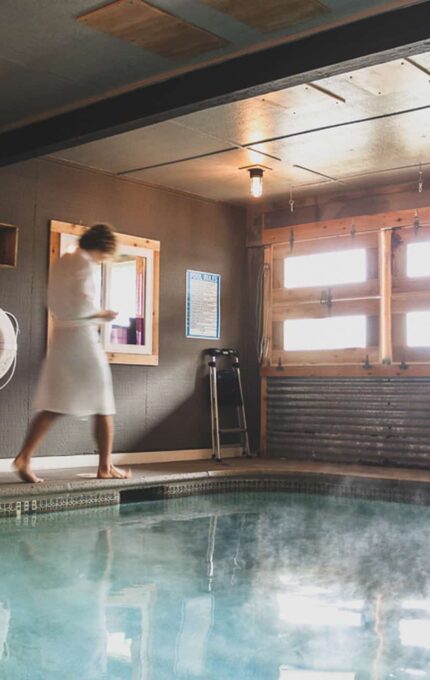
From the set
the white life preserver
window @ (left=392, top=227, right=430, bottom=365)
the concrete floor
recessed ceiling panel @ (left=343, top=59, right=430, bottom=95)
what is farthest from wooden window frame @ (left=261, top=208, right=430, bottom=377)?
the white life preserver

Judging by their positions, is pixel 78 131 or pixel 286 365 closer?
pixel 78 131

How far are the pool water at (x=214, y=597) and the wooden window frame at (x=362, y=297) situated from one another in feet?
7.80

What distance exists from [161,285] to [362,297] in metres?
1.96

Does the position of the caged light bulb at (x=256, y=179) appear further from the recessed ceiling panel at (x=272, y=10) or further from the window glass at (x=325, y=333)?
the recessed ceiling panel at (x=272, y=10)

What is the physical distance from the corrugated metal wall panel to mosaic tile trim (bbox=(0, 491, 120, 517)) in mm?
2725

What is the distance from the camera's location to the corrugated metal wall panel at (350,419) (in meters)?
7.19

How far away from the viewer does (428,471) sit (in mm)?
6836

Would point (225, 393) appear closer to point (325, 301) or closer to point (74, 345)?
point (325, 301)

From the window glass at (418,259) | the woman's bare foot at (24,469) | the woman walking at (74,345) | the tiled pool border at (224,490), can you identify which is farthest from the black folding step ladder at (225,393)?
the woman walking at (74,345)

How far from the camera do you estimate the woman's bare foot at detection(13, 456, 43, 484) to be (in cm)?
497

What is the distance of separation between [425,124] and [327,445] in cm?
329

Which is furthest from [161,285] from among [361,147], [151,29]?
[151,29]

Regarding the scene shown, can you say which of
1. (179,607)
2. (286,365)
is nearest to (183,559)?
(179,607)

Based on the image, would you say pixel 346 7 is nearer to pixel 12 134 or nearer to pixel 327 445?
pixel 12 134
